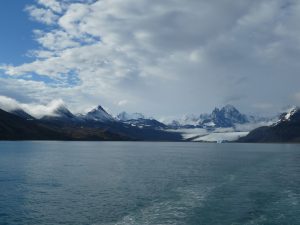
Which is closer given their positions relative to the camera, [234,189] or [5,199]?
[5,199]

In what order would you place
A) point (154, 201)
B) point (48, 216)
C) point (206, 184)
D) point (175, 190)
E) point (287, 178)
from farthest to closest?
1. point (287, 178)
2. point (206, 184)
3. point (175, 190)
4. point (154, 201)
5. point (48, 216)

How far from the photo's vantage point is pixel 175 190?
210 feet

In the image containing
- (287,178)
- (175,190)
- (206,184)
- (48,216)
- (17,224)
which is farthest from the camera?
(287,178)

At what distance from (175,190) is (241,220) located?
20.9m

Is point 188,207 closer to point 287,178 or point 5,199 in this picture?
point 5,199

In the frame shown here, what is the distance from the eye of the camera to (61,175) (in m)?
82.0

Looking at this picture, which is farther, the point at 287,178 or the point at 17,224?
the point at 287,178

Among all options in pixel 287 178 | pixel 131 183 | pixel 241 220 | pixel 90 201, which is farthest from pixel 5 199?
pixel 287 178

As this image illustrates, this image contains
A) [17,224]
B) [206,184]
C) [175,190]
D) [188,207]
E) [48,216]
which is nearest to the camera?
[17,224]

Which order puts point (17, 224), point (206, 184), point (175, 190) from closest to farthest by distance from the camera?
point (17, 224) → point (175, 190) → point (206, 184)

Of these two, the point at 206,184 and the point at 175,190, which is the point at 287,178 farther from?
the point at 175,190

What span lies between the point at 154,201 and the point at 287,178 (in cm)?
3907

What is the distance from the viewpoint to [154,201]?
54.4m

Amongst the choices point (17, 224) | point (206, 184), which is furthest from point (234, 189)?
point (17, 224)
